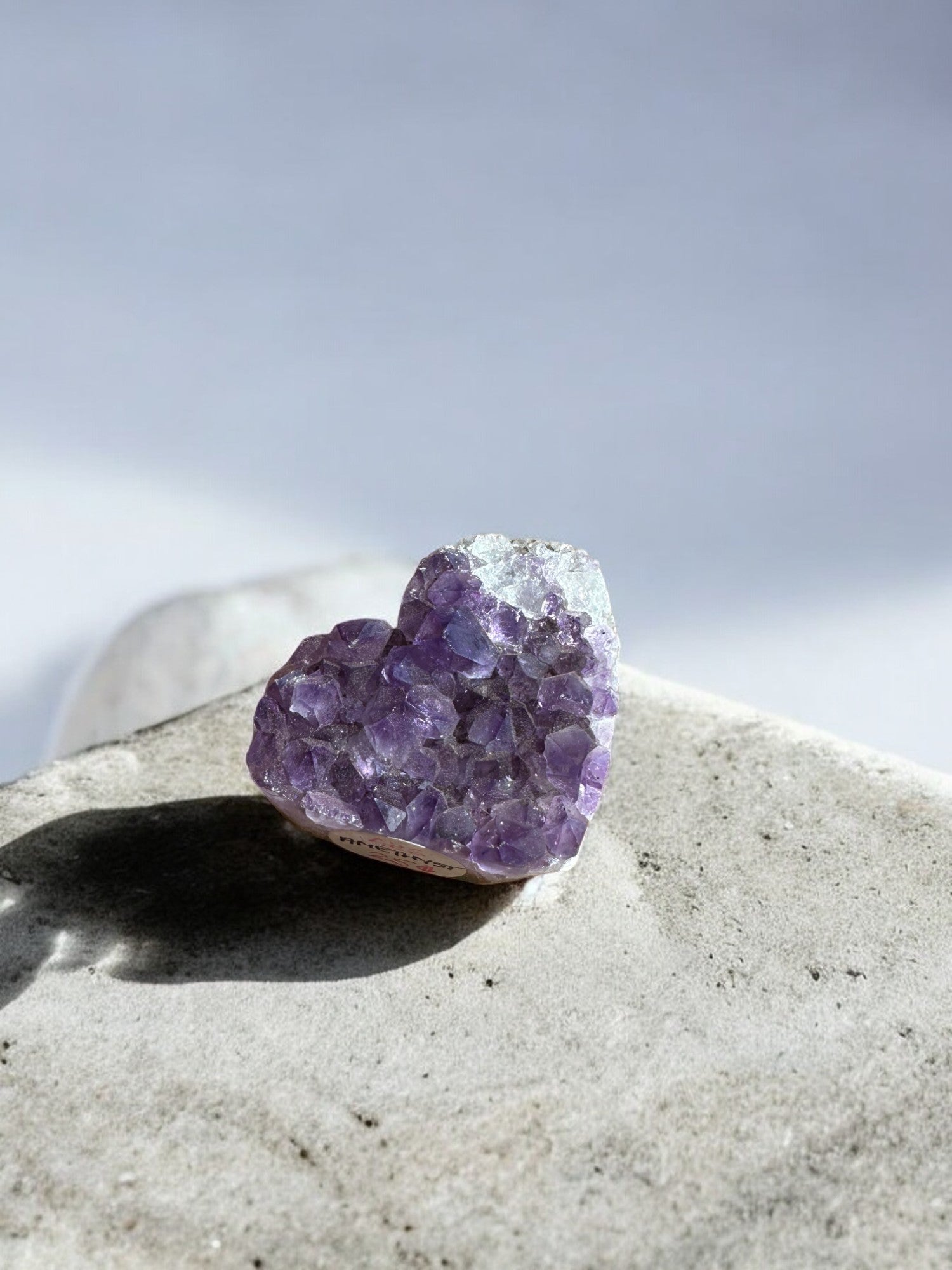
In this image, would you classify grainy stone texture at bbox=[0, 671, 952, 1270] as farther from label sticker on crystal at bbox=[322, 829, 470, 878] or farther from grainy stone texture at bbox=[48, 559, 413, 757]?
grainy stone texture at bbox=[48, 559, 413, 757]

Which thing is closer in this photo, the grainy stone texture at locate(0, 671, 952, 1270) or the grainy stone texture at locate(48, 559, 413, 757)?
the grainy stone texture at locate(0, 671, 952, 1270)

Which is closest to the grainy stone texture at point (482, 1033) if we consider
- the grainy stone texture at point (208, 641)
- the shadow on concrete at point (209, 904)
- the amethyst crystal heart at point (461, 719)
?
the shadow on concrete at point (209, 904)

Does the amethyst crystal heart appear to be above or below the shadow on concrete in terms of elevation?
above

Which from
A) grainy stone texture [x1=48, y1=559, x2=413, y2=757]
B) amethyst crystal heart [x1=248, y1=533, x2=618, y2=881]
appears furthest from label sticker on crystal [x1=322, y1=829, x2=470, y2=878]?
grainy stone texture [x1=48, y1=559, x2=413, y2=757]

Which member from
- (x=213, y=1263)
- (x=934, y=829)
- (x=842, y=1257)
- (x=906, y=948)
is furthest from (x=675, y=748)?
(x=213, y=1263)

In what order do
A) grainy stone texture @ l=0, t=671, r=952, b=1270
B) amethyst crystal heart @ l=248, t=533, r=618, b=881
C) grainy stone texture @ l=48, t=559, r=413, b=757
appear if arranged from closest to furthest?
grainy stone texture @ l=0, t=671, r=952, b=1270, amethyst crystal heart @ l=248, t=533, r=618, b=881, grainy stone texture @ l=48, t=559, r=413, b=757

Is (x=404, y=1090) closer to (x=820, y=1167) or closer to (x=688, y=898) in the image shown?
(x=820, y=1167)

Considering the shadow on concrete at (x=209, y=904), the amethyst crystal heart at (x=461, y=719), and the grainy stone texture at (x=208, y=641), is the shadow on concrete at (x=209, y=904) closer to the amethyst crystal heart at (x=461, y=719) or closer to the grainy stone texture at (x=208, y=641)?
the amethyst crystal heart at (x=461, y=719)

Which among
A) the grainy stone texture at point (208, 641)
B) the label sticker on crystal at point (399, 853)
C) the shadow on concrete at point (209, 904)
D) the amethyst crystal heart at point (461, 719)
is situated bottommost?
the grainy stone texture at point (208, 641)
